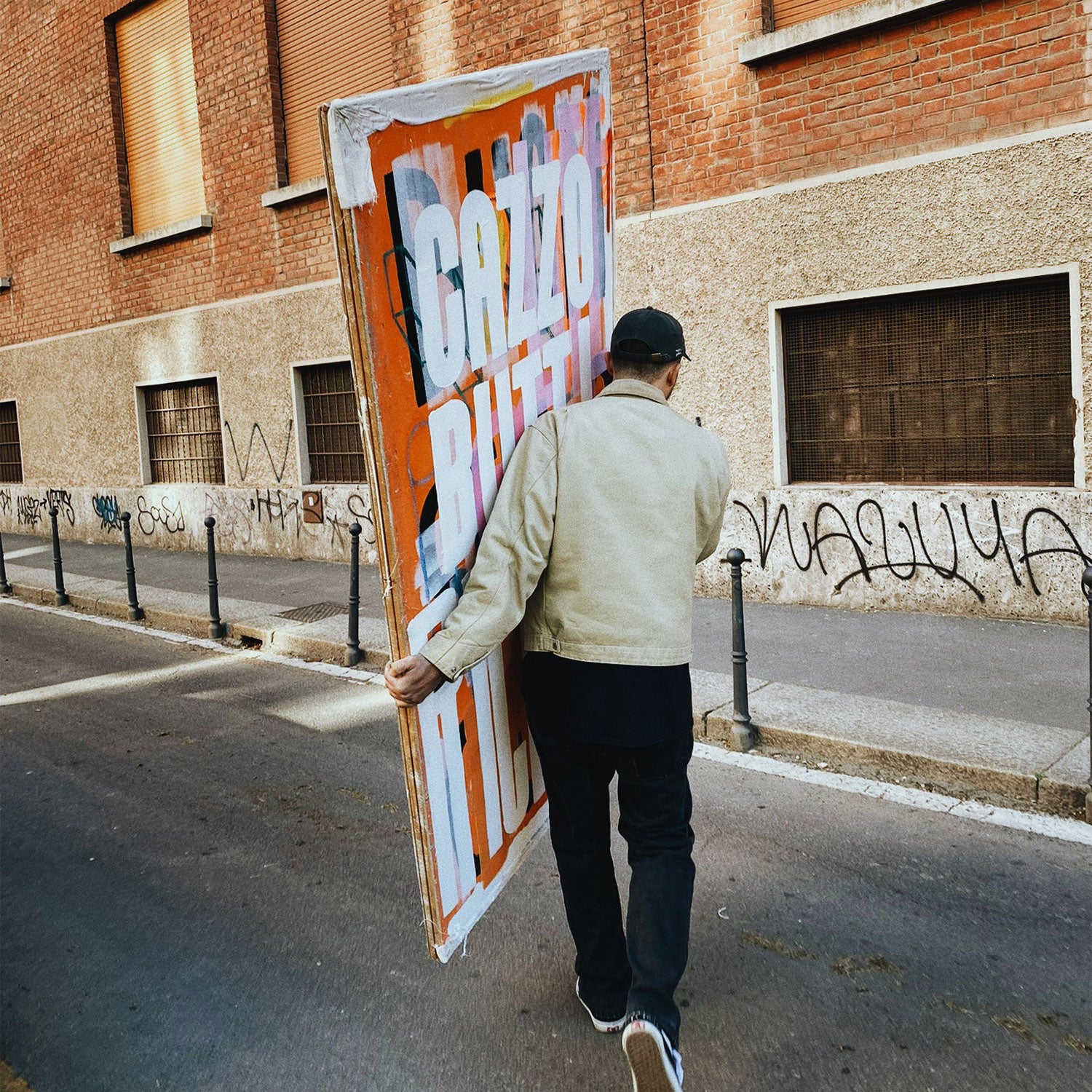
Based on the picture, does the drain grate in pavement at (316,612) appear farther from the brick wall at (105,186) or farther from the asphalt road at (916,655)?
the brick wall at (105,186)

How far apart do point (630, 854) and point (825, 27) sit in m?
7.56

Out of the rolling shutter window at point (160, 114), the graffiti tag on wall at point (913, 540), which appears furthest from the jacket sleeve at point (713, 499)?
the rolling shutter window at point (160, 114)

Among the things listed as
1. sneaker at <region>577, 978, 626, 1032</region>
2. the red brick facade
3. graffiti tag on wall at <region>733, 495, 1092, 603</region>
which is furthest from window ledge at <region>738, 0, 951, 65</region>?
sneaker at <region>577, 978, 626, 1032</region>

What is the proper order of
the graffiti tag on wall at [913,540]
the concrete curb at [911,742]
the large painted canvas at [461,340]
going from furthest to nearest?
1. the graffiti tag on wall at [913,540]
2. the concrete curb at [911,742]
3. the large painted canvas at [461,340]

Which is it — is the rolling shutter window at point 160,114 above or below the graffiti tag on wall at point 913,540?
above

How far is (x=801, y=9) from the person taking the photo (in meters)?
8.55

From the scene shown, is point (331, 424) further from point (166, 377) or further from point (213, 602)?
point (213, 602)

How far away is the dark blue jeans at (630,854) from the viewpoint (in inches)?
104

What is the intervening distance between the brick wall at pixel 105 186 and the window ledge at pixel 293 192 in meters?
0.10

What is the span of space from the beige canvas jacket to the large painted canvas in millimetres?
117

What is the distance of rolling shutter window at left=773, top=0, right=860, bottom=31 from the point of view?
27.4 feet

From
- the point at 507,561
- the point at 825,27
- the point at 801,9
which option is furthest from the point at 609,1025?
the point at 801,9

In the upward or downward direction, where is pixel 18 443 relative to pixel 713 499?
upward

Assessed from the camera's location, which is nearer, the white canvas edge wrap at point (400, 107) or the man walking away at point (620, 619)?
the white canvas edge wrap at point (400, 107)
